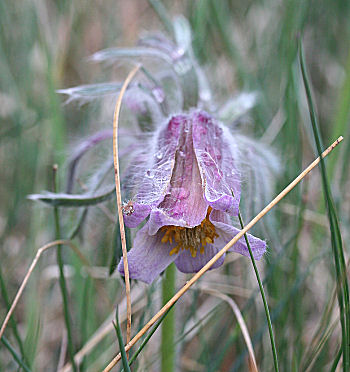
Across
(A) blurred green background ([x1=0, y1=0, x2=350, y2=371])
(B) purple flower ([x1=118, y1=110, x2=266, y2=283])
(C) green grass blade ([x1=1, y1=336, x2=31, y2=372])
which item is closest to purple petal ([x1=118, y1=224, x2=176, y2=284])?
(B) purple flower ([x1=118, y1=110, x2=266, y2=283])

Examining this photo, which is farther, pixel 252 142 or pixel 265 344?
pixel 265 344

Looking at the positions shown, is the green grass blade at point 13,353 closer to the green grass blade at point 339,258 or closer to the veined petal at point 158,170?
the veined petal at point 158,170

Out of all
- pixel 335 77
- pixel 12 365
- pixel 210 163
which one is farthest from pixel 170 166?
pixel 335 77

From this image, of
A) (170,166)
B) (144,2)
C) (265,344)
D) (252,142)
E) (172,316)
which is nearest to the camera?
(170,166)

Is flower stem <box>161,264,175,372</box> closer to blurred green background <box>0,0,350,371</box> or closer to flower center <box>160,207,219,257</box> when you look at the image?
blurred green background <box>0,0,350,371</box>

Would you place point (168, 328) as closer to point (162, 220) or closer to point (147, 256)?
point (147, 256)

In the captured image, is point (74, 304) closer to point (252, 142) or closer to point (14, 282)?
point (14, 282)
